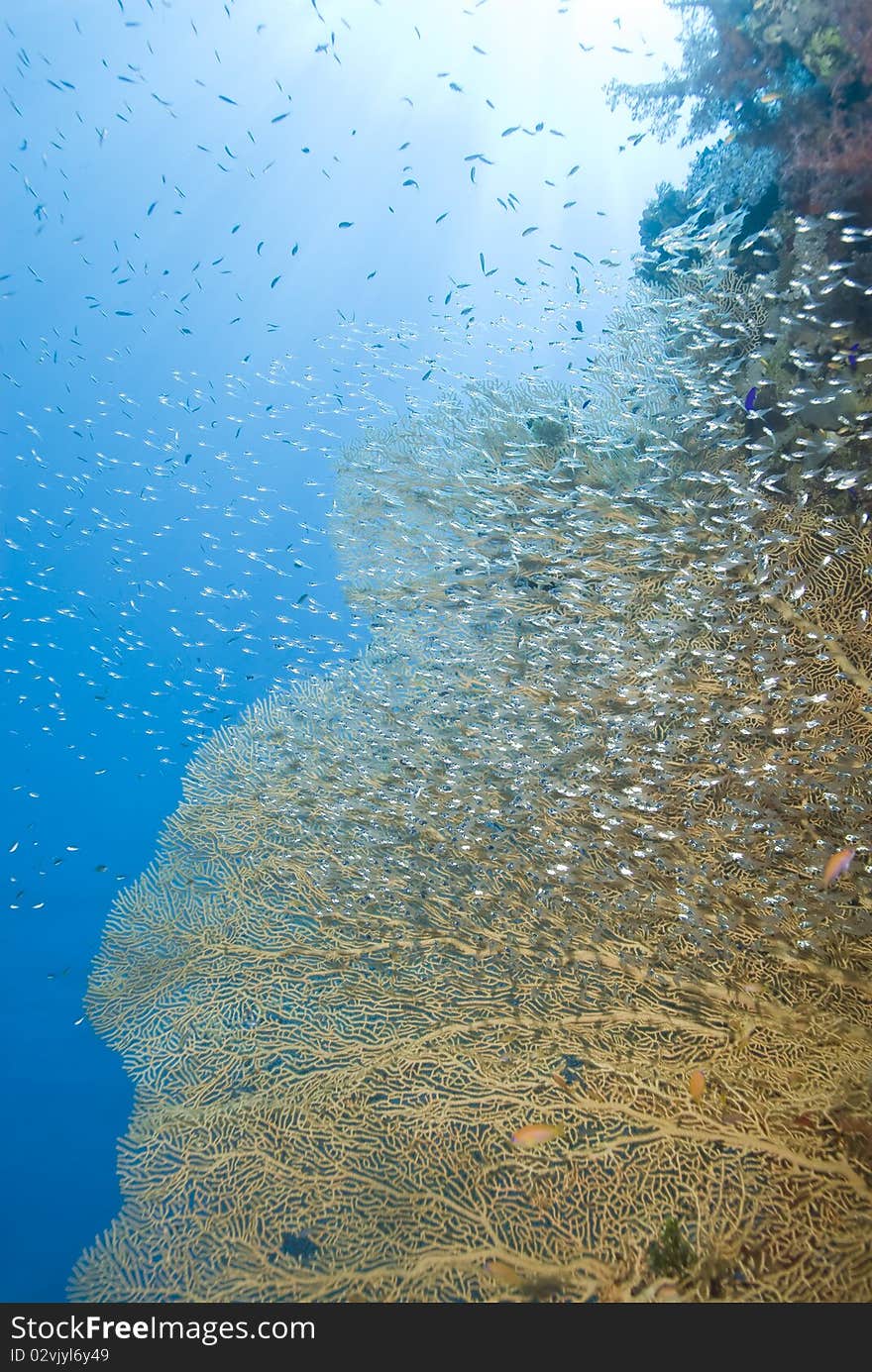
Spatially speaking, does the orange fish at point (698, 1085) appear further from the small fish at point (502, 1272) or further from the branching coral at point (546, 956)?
the small fish at point (502, 1272)

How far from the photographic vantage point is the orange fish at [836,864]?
306 cm

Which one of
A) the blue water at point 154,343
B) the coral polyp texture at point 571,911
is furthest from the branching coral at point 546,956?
the blue water at point 154,343

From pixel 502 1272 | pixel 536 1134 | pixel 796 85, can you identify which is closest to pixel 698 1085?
pixel 536 1134

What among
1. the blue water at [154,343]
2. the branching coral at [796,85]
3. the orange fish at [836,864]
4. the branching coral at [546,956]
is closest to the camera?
the orange fish at [836,864]

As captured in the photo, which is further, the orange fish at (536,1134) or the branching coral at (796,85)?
the branching coral at (796,85)

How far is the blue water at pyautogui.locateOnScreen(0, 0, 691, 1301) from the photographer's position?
2375 cm

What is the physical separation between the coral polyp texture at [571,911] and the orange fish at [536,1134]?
0.02m

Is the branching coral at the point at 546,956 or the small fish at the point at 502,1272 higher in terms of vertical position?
the branching coral at the point at 546,956

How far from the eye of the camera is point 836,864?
3.07 m

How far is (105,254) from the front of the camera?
32.8m

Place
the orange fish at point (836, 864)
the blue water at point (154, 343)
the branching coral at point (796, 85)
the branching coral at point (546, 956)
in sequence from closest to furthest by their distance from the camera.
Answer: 1. the orange fish at point (836, 864)
2. the branching coral at point (546, 956)
3. the branching coral at point (796, 85)
4. the blue water at point (154, 343)

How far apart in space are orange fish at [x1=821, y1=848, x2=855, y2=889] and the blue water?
1642cm

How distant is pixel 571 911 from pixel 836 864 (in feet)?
5.09

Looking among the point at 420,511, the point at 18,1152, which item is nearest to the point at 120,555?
the point at 18,1152
